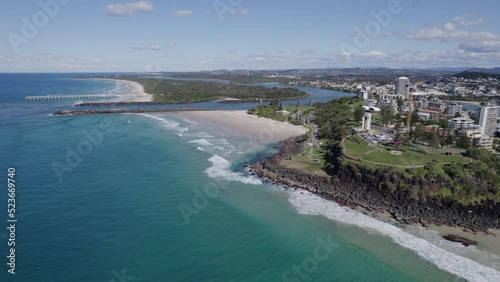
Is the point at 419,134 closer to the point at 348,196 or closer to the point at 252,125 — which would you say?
the point at 348,196

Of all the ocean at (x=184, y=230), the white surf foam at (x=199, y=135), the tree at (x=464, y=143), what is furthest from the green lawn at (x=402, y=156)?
the white surf foam at (x=199, y=135)

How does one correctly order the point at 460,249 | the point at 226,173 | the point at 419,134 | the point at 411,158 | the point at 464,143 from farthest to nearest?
the point at 419,134 < the point at 464,143 < the point at 226,173 < the point at 411,158 < the point at 460,249

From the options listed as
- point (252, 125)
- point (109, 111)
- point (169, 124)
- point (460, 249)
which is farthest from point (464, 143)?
point (109, 111)

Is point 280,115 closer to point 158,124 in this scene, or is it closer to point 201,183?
A: point 158,124

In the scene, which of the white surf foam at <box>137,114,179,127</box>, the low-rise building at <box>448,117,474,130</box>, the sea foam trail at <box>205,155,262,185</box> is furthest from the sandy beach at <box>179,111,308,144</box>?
the low-rise building at <box>448,117,474,130</box>

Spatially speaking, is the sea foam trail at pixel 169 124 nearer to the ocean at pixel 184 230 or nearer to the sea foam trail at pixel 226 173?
the ocean at pixel 184 230

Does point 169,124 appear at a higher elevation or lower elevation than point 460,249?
higher

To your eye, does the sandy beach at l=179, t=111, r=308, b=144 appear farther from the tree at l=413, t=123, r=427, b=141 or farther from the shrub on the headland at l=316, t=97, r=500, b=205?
the shrub on the headland at l=316, t=97, r=500, b=205
